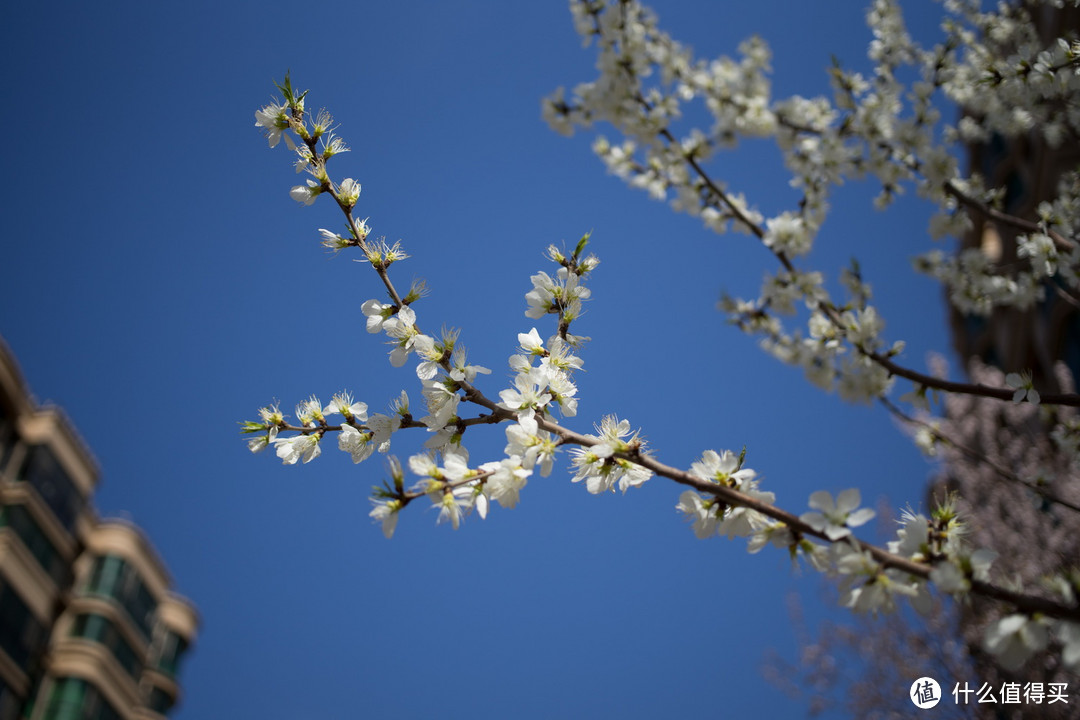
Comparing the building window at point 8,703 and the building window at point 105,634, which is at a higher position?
the building window at point 105,634

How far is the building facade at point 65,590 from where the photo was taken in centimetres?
1641

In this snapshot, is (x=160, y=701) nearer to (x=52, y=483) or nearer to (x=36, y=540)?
(x=36, y=540)

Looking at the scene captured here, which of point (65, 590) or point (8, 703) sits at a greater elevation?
point (65, 590)

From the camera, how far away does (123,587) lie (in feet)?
64.0

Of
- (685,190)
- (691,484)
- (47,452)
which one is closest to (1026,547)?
(685,190)

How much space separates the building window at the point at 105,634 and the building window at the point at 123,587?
627 millimetres

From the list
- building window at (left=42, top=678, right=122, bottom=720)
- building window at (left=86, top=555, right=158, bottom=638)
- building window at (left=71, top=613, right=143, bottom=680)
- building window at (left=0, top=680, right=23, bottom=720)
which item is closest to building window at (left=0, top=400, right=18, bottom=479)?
building window at (left=86, top=555, right=158, bottom=638)

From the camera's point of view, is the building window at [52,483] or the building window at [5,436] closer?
the building window at [5,436]

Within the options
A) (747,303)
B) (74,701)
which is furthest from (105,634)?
(747,303)

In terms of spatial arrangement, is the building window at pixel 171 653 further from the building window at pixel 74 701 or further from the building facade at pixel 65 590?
the building window at pixel 74 701

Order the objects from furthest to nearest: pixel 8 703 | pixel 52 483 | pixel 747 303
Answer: pixel 52 483 < pixel 8 703 < pixel 747 303

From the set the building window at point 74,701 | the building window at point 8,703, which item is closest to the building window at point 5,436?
the building window at point 8,703

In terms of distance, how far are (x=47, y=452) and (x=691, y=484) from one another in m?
20.9

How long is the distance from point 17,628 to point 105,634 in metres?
2.67
